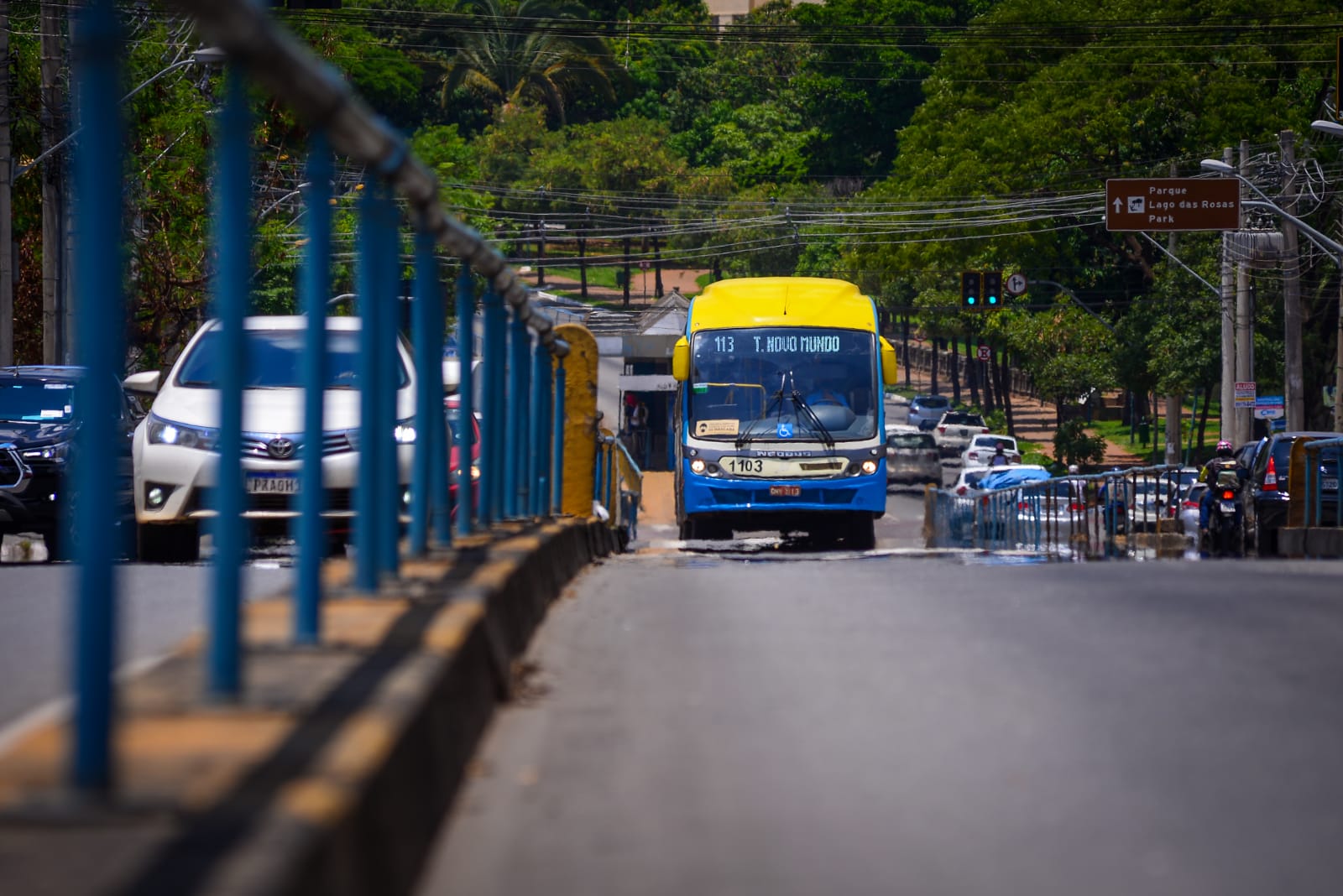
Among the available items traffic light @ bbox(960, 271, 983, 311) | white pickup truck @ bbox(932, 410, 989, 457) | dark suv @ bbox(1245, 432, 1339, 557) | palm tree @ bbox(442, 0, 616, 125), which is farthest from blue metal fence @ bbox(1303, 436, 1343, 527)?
palm tree @ bbox(442, 0, 616, 125)

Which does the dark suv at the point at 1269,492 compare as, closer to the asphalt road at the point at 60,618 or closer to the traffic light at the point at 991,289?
the asphalt road at the point at 60,618

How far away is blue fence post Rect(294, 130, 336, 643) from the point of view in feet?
17.1

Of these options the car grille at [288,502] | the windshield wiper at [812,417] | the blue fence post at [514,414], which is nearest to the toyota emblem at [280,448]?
the car grille at [288,502]

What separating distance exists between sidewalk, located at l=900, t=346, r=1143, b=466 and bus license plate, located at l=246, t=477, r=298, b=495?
48448mm

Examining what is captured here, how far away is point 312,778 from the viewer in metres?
3.58

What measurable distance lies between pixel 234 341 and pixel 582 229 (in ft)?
257

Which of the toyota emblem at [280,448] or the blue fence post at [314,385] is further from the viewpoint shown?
the toyota emblem at [280,448]

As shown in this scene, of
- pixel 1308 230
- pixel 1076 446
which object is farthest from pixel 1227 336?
pixel 1076 446

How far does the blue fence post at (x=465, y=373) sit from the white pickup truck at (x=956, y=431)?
178ft

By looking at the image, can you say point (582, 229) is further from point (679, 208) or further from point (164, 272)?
point (164, 272)

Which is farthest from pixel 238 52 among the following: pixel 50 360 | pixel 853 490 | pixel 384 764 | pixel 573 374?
pixel 50 360

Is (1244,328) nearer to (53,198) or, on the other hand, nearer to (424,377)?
(53,198)

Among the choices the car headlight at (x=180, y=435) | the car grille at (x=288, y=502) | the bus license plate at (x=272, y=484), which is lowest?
the car grille at (x=288, y=502)

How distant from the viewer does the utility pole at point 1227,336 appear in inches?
1556
